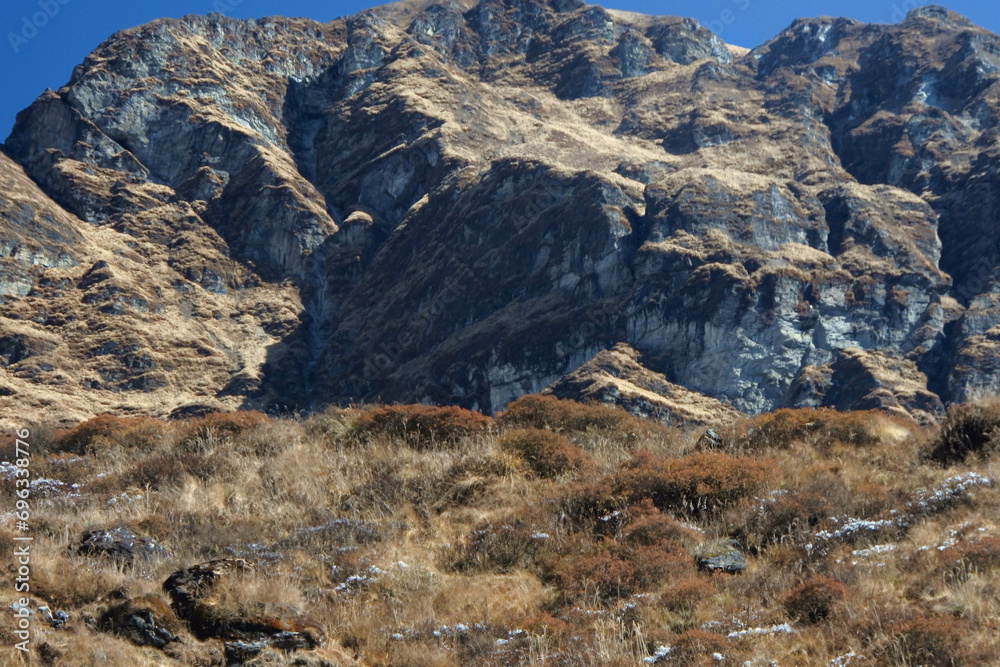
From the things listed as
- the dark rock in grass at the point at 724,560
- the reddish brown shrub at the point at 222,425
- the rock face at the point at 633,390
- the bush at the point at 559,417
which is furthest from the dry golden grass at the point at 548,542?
the rock face at the point at 633,390

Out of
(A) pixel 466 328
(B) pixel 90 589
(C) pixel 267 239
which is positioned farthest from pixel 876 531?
(C) pixel 267 239

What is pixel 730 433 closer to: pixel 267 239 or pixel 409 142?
pixel 267 239

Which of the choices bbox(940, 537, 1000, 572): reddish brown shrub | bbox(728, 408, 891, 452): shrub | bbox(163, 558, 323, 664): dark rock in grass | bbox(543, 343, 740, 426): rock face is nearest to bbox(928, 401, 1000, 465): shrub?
bbox(728, 408, 891, 452): shrub

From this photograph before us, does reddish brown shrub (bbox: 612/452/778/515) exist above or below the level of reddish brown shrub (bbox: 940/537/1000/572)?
above

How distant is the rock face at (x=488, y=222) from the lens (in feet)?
286

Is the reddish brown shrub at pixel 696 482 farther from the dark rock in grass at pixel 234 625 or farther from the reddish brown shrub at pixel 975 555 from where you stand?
the dark rock in grass at pixel 234 625

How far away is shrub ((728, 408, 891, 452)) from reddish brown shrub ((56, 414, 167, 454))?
896cm

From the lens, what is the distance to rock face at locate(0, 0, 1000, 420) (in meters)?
87.1

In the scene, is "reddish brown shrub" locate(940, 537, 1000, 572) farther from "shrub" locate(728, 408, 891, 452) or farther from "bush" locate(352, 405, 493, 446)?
"bush" locate(352, 405, 493, 446)

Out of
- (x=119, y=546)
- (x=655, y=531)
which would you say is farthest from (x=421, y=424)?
(x=119, y=546)

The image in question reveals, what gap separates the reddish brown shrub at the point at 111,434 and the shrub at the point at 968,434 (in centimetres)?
1123

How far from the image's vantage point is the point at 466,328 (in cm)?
9888

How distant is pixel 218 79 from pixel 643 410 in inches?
3124

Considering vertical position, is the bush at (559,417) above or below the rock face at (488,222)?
below
